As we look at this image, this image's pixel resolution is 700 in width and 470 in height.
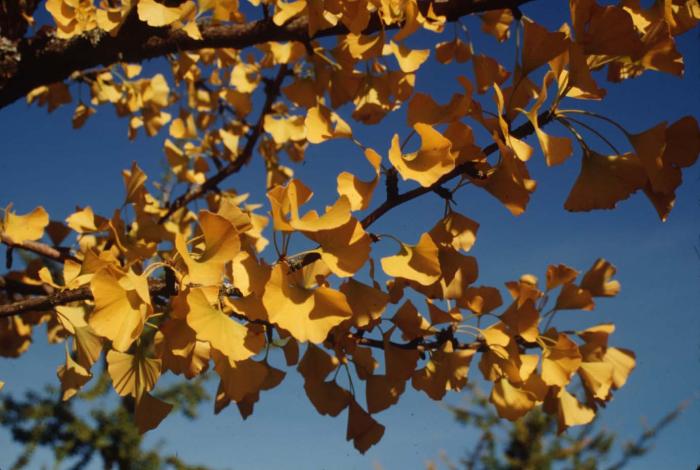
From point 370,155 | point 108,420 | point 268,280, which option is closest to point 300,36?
point 370,155

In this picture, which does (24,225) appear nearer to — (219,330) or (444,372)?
(219,330)

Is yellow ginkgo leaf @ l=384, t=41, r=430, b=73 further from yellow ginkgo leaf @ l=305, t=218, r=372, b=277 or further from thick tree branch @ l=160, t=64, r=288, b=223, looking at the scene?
thick tree branch @ l=160, t=64, r=288, b=223

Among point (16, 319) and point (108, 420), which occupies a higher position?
point (16, 319)

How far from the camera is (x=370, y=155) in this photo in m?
0.70

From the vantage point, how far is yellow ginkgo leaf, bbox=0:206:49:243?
1178mm

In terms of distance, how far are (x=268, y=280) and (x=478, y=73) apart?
0.54m

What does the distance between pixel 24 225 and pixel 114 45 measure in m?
0.42

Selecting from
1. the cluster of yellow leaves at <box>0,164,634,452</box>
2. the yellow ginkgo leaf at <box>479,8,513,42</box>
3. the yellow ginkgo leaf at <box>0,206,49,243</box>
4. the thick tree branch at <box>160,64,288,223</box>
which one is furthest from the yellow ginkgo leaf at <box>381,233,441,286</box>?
the thick tree branch at <box>160,64,288,223</box>

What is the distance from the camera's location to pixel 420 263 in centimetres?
74

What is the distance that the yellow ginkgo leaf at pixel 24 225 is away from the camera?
1.18 m

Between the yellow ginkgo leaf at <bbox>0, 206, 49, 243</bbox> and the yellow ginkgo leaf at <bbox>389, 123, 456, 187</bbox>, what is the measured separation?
84cm

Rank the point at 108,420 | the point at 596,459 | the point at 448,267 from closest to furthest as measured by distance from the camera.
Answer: the point at 448,267 < the point at 108,420 < the point at 596,459

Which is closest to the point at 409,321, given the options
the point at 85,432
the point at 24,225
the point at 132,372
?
the point at 132,372

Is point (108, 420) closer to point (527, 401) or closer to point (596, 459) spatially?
point (596, 459)
